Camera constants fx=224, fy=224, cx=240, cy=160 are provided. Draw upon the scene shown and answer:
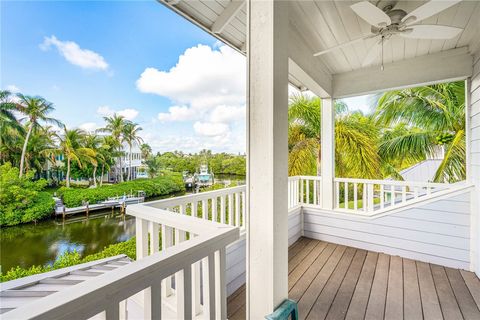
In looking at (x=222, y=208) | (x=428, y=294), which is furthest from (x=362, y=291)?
(x=222, y=208)

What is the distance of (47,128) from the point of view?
4.74 feet

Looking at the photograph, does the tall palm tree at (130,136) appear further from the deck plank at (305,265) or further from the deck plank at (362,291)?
the deck plank at (362,291)

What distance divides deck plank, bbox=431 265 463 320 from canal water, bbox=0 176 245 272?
2.69 metres

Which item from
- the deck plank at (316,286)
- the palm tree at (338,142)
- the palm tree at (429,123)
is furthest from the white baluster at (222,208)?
the palm tree at (429,123)

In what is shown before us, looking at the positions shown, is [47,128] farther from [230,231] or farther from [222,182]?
[222,182]

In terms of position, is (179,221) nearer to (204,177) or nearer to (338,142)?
(204,177)

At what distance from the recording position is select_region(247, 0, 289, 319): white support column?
4.15 ft

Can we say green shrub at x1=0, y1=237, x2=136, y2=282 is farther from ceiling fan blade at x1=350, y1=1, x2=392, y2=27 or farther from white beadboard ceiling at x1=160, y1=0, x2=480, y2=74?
ceiling fan blade at x1=350, y1=1, x2=392, y2=27

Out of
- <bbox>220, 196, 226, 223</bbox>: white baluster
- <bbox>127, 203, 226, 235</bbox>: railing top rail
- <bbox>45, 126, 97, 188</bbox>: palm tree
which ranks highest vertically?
<bbox>45, 126, 97, 188</bbox>: palm tree

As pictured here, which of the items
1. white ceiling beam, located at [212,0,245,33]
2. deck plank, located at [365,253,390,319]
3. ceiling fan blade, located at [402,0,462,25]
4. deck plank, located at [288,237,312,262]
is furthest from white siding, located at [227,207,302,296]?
ceiling fan blade, located at [402,0,462,25]

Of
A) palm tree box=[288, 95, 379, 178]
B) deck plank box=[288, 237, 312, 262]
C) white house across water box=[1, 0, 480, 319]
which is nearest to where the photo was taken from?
white house across water box=[1, 0, 480, 319]

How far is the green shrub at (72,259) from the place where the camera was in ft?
4.43

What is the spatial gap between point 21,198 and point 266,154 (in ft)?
Answer: 4.82

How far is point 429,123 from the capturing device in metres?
4.46
